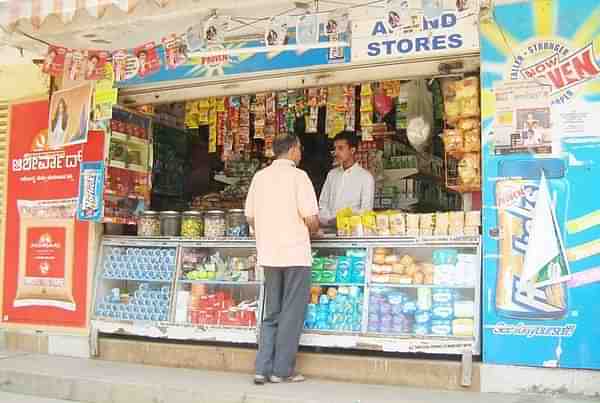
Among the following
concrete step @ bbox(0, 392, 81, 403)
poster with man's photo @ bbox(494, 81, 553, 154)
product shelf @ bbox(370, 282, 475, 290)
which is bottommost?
concrete step @ bbox(0, 392, 81, 403)

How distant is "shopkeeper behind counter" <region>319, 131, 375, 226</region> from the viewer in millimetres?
6348

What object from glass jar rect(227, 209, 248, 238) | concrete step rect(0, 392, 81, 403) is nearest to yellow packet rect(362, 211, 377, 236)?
glass jar rect(227, 209, 248, 238)

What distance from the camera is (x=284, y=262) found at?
5.39m

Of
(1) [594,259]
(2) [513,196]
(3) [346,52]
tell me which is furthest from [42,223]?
(1) [594,259]

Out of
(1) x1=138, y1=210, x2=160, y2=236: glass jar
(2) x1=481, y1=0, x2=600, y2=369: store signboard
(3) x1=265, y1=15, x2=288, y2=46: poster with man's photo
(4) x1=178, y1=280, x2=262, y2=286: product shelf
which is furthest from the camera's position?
(1) x1=138, y1=210, x2=160, y2=236: glass jar

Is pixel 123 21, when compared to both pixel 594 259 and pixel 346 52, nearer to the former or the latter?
pixel 346 52

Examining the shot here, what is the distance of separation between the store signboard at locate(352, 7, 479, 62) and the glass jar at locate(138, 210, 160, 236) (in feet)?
8.00

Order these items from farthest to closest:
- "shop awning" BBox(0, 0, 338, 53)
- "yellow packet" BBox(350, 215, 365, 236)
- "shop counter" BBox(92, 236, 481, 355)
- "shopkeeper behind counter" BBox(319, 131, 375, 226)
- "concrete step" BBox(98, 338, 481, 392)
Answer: "shopkeeper behind counter" BBox(319, 131, 375, 226), "yellow packet" BBox(350, 215, 365, 236), "shop awning" BBox(0, 0, 338, 53), "shop counter" BBox(92, 236, 481, 355), "concrete step" BBox(98, 338, 481, 392)

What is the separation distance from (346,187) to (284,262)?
51.4 inches

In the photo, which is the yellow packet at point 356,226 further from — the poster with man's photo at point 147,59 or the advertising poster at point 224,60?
the poster with man's photo at point 147,59

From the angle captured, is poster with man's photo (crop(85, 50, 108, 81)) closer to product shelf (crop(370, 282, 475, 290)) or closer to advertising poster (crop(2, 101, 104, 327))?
advertising poster (crop(2, 101, 104, 327))

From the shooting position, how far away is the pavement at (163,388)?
4.91m

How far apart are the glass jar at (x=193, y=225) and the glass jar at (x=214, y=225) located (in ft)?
0.26

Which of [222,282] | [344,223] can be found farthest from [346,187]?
[222,282]
